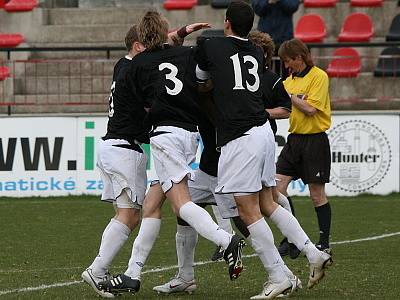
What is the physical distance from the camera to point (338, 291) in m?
9.15

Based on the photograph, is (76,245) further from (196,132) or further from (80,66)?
(80,66)

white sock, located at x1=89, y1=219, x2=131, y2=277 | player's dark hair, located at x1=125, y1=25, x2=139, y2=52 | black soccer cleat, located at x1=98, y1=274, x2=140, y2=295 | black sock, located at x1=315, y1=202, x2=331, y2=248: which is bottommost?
black sock, located at x1=315, y1=202, x2=331, y2=248

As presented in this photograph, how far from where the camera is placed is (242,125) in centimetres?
866

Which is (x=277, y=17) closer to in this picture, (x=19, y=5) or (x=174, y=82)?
(x=19, y=5)

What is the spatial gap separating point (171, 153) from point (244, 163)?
54cm

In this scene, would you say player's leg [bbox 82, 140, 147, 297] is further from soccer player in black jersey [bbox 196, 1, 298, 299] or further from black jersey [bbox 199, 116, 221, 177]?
soccer player in black jersey [bbox 196, 1, 298, 299]

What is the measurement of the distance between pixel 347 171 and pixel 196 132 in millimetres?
9744

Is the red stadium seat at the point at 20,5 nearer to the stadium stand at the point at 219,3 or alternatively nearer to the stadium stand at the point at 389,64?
the stadium stand at the point at 219,3

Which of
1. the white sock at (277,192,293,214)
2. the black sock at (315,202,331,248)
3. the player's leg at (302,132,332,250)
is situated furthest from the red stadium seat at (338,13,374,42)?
the white sock at (277,192,293,214)

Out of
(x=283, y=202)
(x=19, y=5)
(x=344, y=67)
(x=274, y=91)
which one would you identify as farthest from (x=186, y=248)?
(x=19, y=5)

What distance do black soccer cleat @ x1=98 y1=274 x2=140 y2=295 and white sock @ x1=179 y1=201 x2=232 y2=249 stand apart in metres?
0.58

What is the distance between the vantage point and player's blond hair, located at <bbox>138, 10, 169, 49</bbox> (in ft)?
29.2

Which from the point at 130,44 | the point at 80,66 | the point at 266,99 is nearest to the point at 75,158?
the point at 80,66

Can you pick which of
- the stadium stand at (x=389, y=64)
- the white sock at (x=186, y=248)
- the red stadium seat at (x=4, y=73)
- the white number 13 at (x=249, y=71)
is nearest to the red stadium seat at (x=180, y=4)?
the red stadium seat at (x=4, y=73)
